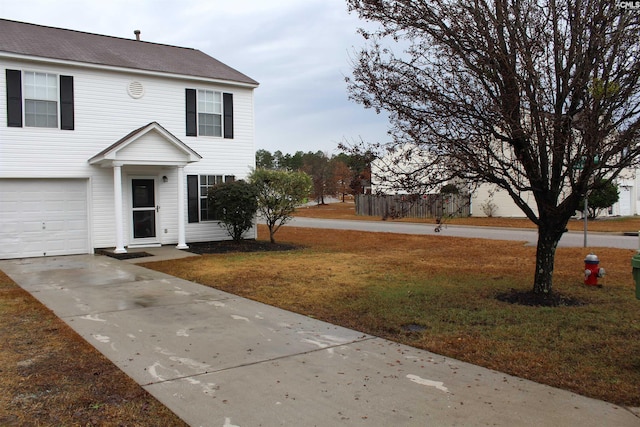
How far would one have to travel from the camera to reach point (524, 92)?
274 inches

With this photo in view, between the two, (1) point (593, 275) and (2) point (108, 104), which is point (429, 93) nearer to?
(1) point (593, 275)

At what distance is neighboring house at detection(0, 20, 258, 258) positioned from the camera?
1360 cm

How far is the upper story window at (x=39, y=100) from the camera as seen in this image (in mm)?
13305

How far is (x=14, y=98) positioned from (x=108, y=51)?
138 inches

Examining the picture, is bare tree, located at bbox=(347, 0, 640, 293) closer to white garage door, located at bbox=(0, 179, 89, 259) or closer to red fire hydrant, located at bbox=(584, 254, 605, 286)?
red fire hydrant, located at bbox=(584, 254, 605, 286)

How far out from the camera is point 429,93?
24.2ft

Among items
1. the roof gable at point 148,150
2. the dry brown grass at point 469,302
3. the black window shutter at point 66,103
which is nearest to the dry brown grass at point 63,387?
the dry brown grass at point 469,302

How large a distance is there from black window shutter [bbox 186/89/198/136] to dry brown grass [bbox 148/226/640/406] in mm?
4638

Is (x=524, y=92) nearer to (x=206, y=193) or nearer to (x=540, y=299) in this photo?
(x=540, y=299)

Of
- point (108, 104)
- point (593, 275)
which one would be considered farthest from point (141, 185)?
point (593, 275)

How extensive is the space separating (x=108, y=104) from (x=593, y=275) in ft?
43.5

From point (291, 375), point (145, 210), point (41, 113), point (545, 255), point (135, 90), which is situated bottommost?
point (291, 375)

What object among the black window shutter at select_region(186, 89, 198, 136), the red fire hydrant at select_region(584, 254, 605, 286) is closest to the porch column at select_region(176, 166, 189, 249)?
the black window shutter at select_region(186, 89, 198, 136)

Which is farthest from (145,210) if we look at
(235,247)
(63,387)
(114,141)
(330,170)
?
(330,170)
